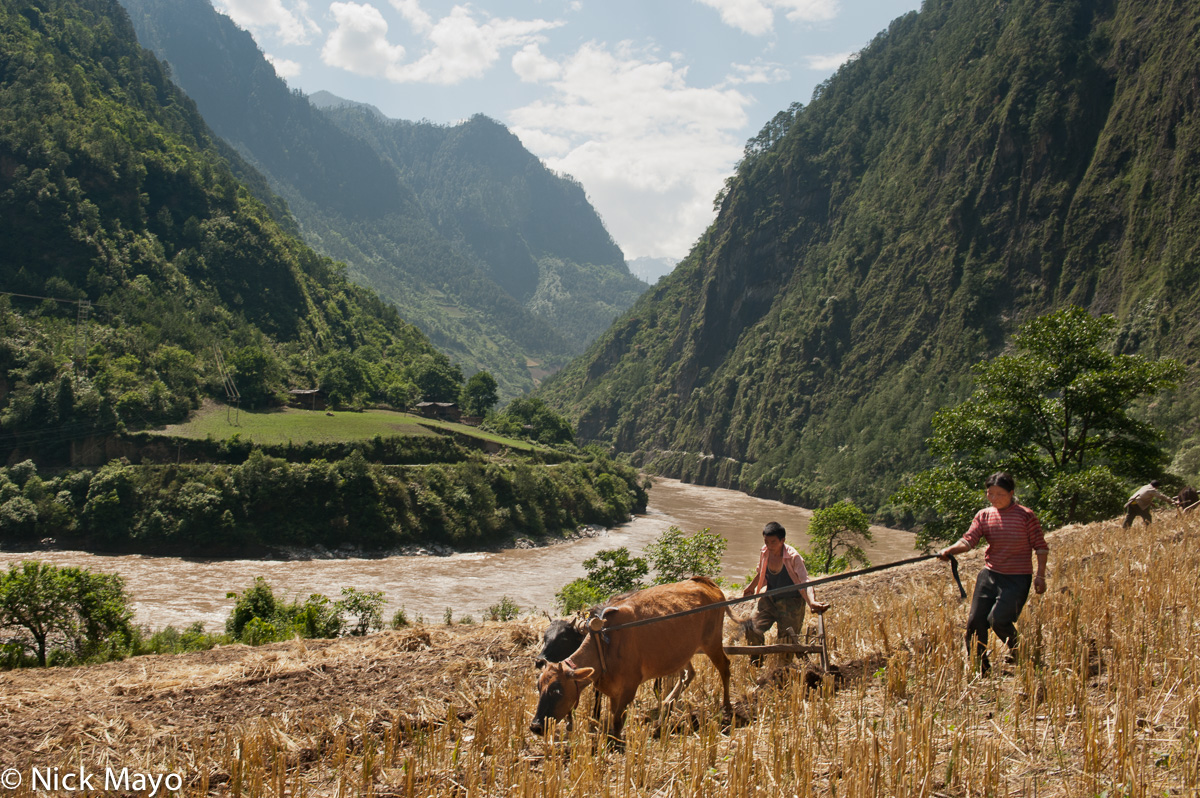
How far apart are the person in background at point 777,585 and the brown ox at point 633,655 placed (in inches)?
44.8

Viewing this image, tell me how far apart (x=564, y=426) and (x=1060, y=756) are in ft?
346

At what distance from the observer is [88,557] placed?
44000 mm

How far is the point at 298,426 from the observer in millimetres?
63344

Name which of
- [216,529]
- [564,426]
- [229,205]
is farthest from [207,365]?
[564,426]

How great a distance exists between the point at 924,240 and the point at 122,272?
110 metres

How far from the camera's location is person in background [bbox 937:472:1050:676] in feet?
21.2

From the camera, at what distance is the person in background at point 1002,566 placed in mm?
6449

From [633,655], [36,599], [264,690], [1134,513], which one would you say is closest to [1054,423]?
[1134,513]

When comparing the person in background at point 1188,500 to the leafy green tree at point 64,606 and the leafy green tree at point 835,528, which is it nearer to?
the leafy green tree at point 835,528

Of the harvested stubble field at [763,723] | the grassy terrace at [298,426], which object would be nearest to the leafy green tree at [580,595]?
the harvested stubble field at [763,723]

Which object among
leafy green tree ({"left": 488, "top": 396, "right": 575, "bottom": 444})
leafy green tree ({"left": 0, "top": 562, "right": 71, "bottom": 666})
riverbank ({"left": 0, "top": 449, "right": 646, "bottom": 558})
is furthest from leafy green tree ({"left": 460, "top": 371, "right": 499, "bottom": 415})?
leafy green tree ({"left": 0, "top": 562, "right": 71, "bottom": 666})

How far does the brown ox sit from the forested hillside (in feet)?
205

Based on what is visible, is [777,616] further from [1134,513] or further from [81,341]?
[81,341]

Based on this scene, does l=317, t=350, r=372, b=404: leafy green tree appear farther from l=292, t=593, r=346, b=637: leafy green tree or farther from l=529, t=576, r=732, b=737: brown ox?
l=529, t=576, r=732, b=737: brown ox
